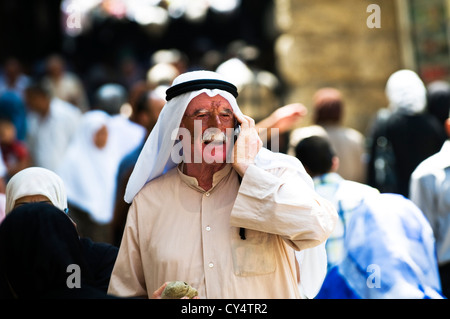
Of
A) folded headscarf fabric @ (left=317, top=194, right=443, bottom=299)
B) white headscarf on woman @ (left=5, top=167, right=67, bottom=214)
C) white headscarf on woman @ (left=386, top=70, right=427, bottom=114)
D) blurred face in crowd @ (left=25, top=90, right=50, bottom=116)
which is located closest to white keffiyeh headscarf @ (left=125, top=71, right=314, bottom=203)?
white headscarf on woman @ (left=5, top=167, right=67, bottom=214)

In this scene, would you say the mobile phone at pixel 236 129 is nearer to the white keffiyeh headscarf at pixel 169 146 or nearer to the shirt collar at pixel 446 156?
the white keffiyeh headscarf at pixel 169 146

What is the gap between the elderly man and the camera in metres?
3.31

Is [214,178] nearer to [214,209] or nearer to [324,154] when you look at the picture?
[214,209]

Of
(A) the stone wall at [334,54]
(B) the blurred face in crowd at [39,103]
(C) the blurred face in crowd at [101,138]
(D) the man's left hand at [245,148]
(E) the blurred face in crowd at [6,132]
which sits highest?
(A) the stone wall at [334,54]

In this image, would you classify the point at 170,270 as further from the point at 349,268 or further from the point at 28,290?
the point at 349,268

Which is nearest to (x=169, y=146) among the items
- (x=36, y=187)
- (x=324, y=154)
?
(x=36, y=187)

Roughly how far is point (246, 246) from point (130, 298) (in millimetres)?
510

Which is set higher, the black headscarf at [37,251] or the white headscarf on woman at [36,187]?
the white headscarf on woman at [36,187]

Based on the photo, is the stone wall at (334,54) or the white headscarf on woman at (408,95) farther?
the stone wall at (334,54)

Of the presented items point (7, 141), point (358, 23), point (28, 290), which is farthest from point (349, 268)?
point (358, 23)

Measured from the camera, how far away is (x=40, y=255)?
320cm

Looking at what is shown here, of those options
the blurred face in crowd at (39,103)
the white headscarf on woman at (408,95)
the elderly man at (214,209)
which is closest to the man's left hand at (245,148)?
the elderly man at (214,209)

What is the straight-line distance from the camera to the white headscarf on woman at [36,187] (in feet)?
11.7

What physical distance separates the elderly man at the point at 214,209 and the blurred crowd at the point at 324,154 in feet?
1.87
